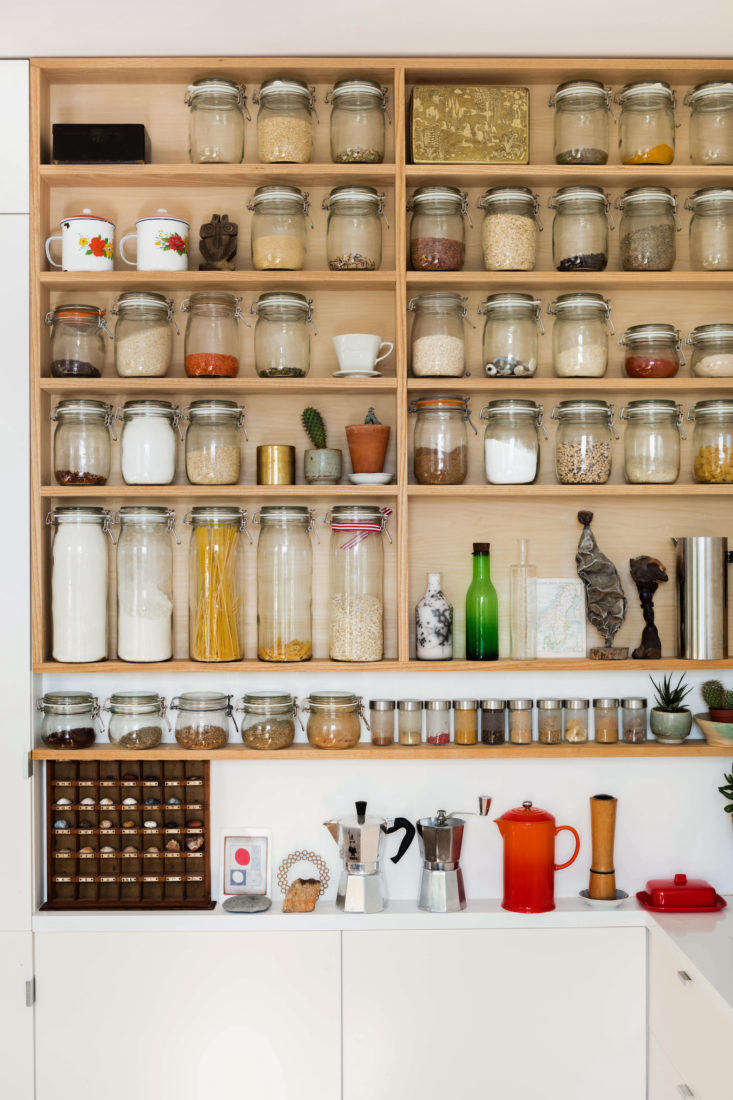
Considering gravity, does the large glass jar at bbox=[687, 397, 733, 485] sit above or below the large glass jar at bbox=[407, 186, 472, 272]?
below

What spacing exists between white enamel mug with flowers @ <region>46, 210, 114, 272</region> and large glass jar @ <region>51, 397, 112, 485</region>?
0.33 metres

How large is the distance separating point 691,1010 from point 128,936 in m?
1.28

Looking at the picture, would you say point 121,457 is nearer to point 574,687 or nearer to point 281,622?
point 281,622

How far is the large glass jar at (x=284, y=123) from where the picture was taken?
2.41m

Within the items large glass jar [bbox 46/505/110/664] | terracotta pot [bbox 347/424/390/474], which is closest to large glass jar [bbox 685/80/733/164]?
terracotta pot [bbox 347/424/390/474]

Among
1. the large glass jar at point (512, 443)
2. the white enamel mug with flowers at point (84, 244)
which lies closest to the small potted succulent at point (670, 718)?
the large glass jar at point (512, 443)

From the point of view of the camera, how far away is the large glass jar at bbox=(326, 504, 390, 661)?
2402 mm

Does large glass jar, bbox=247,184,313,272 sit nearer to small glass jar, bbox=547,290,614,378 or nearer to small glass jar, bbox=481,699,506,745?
small glass jar, bbox=547,290,614,378

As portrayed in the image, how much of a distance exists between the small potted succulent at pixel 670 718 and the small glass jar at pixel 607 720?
0.09 metres

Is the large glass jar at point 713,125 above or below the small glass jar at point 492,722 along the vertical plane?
above

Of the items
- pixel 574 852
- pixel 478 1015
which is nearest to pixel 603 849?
pixel 574 852

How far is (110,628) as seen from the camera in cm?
252

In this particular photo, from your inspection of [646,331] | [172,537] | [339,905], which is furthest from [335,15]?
[339,905]

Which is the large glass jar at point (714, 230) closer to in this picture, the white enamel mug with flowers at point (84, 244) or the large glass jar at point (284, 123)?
the large glass jar at point (284, 123)
